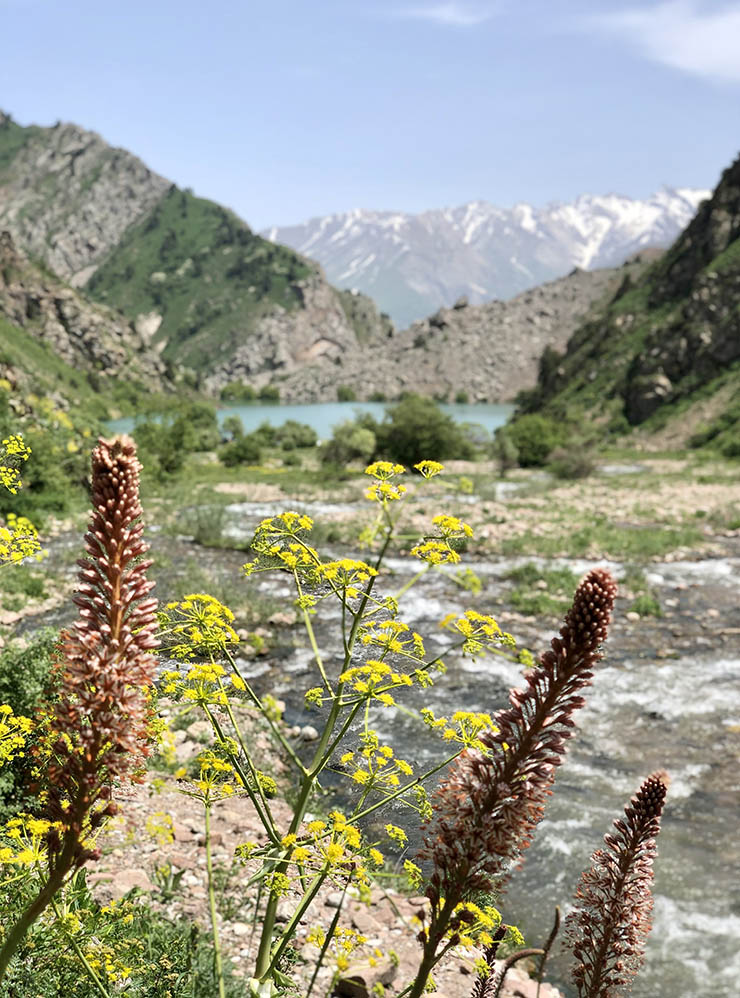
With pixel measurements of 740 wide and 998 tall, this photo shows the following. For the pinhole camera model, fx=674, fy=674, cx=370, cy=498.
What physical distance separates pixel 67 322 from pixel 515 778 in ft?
535

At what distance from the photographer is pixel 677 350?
78.2m

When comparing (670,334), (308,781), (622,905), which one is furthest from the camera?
(670,334)

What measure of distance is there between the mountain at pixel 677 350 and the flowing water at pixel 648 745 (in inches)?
1690

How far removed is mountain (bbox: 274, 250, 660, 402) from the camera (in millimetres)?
176000

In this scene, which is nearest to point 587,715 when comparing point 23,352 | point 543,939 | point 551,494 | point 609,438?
point 543,939

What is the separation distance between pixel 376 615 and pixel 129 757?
1.59 m

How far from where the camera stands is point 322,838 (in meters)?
3.30

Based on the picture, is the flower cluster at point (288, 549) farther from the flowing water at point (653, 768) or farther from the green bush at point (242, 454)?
the green bush at point (242, 454)

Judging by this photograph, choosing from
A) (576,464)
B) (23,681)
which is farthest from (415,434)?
(23,681)

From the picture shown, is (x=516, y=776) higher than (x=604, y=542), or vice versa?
(x=604, y=542)

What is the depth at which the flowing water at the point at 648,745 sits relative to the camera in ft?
24.9

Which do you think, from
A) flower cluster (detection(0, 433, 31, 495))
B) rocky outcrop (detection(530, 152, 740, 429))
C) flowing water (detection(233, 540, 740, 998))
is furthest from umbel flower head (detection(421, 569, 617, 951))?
rocky outcrop (detection(530, 152, 740, 429))

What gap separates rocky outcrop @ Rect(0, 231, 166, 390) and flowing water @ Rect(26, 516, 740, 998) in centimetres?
13751

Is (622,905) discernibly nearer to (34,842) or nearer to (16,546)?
(34,842)
